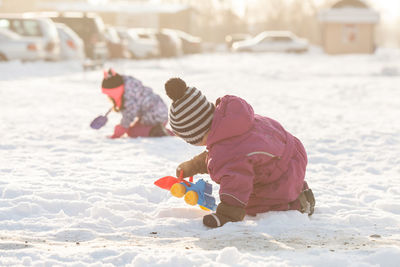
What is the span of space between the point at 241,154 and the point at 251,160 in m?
0.07

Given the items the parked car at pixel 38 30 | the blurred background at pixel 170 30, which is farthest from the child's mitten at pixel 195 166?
the parked car at pixel 38 30

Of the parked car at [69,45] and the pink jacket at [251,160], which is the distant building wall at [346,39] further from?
the pink jacket at [251,160]

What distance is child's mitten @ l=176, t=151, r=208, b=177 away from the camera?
3.71m

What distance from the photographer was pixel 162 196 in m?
4.04

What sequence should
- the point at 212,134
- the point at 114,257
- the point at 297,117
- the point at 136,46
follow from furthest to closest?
the point at 136,46 < the point at 297,117 < the point at 212,134 < the point at 114,257

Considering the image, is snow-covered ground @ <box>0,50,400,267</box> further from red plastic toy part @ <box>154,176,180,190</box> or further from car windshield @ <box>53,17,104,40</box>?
car windshield @ <box>53,17,104,40</box>

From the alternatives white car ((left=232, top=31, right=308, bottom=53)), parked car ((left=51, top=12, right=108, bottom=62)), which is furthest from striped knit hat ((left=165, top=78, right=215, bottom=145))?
white car ((left=232, top=31, right=308, bottom=53))

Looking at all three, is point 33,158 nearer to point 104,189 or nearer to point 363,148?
point 104,189

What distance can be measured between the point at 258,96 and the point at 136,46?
47.1 feet

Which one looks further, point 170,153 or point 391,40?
point 391,40

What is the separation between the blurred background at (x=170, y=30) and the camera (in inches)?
658

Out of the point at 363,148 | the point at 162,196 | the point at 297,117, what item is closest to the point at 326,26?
the point at 297,117

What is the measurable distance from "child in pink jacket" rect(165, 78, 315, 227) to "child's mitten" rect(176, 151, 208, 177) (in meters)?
0.21

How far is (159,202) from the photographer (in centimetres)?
393
